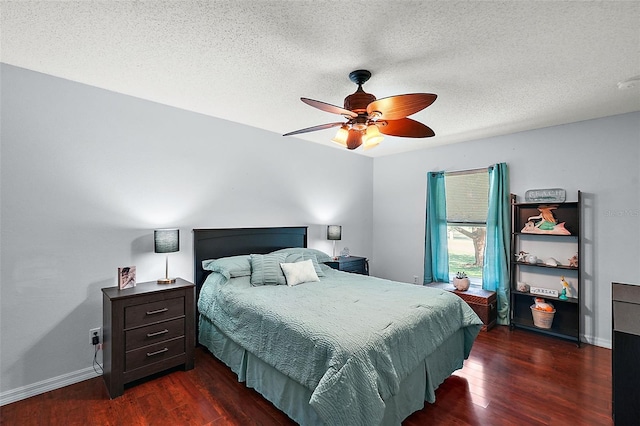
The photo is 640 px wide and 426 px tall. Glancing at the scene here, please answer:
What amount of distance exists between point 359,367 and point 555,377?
2208mm

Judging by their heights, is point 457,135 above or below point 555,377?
above

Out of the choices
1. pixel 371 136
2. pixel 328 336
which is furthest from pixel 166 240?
pixel 371 136

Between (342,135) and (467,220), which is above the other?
(342,135)

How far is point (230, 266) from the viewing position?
300 cm

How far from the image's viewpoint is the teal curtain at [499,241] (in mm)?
3881

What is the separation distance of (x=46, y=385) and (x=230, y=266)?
5.55 ft

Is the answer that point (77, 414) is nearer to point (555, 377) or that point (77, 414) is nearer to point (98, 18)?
point (98, 18)

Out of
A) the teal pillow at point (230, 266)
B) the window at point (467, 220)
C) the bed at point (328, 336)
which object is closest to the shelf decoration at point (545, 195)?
the window at point (467, 220)

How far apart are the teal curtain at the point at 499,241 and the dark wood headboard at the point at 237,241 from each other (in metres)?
2.62

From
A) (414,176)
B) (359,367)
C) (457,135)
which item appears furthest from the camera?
(414,176)

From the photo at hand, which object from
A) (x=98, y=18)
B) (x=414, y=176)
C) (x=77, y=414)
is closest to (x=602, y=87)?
(x=414, y=176)

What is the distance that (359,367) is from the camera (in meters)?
1.63

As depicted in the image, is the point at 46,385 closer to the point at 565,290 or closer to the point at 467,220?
the point at 467,220

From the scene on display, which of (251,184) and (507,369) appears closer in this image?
(507,369)
